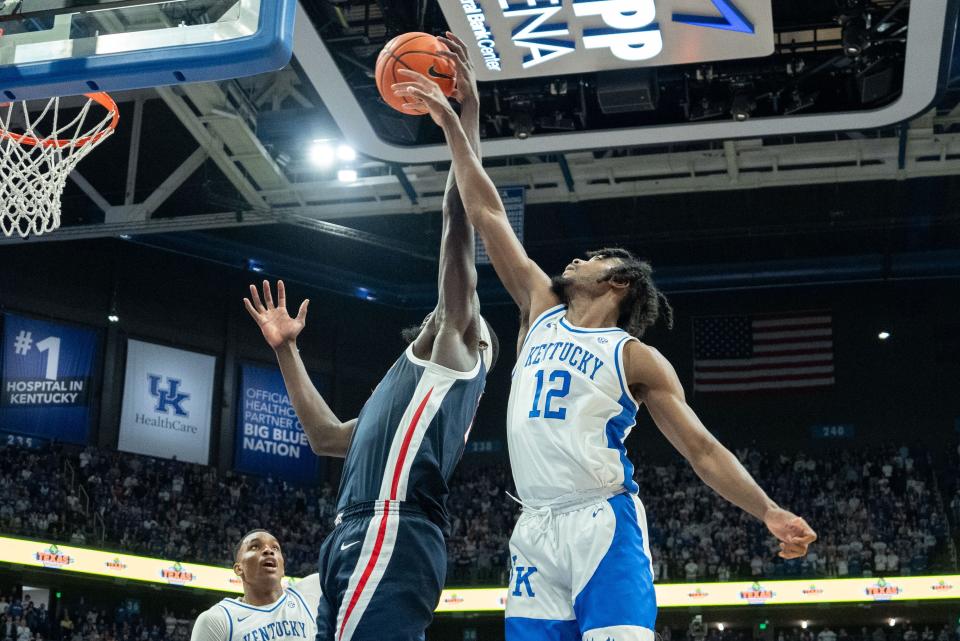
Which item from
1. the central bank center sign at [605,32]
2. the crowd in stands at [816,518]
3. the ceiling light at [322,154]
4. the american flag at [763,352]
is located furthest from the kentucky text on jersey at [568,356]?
the american flag at [763,352]

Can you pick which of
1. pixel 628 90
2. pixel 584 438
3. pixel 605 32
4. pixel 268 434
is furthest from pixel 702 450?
pixel 268 434

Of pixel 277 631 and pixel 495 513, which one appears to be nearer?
pixel 277 631

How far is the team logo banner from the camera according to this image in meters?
27.1

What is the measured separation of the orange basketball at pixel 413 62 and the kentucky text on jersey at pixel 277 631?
2.84 meters

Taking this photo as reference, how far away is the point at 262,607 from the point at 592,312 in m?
2.95

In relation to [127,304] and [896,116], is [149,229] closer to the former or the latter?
[127,304]

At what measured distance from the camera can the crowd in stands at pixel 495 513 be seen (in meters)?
22.0

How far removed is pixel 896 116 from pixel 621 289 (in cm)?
1161

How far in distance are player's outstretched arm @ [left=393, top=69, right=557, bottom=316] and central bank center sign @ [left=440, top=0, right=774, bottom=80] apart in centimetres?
884

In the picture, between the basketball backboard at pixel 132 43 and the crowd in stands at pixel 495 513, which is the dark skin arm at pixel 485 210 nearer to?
the basketball backboard at pixel 132 43

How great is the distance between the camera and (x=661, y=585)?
73.2 feet

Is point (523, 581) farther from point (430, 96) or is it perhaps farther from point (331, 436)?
point (430, 96)

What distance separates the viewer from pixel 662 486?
83.2 ft

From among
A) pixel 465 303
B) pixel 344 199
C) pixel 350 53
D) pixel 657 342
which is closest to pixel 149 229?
pixel 344 199
